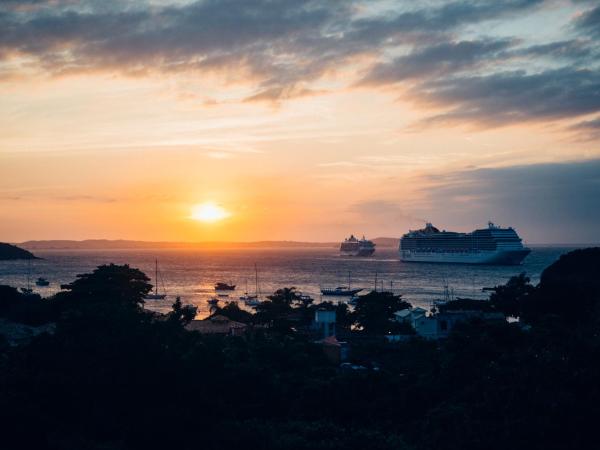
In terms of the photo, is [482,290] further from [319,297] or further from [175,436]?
[175,436]

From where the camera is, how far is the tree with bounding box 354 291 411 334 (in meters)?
40.6

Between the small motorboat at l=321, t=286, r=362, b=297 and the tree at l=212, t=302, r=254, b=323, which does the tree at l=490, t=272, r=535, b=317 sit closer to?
the tree at l=212, t=302, r=254, b=323

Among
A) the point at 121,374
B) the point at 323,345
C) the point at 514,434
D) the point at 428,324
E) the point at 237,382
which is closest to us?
the point at 514,434

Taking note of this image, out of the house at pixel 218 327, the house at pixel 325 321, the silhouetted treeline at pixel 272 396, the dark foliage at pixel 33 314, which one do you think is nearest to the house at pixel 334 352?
the silhouetted treeline at pixel 272 396

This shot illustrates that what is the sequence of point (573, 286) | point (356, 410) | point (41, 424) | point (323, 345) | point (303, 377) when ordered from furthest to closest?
point (573, 286)
point (323, 345)
point (303, 377)
point (356, 410)
point (41, 424)

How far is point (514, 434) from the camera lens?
1030 cm

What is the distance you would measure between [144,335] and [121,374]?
4.00 ft

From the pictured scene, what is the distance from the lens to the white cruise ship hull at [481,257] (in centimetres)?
14200

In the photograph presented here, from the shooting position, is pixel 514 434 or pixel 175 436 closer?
pixel 514 434

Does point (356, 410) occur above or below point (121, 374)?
below

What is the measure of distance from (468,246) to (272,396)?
133 metres

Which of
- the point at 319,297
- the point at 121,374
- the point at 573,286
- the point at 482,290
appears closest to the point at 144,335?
the point at 121,374

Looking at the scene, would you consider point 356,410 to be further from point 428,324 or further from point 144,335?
point 428,324

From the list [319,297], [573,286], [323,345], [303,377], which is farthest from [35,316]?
[319,297]
